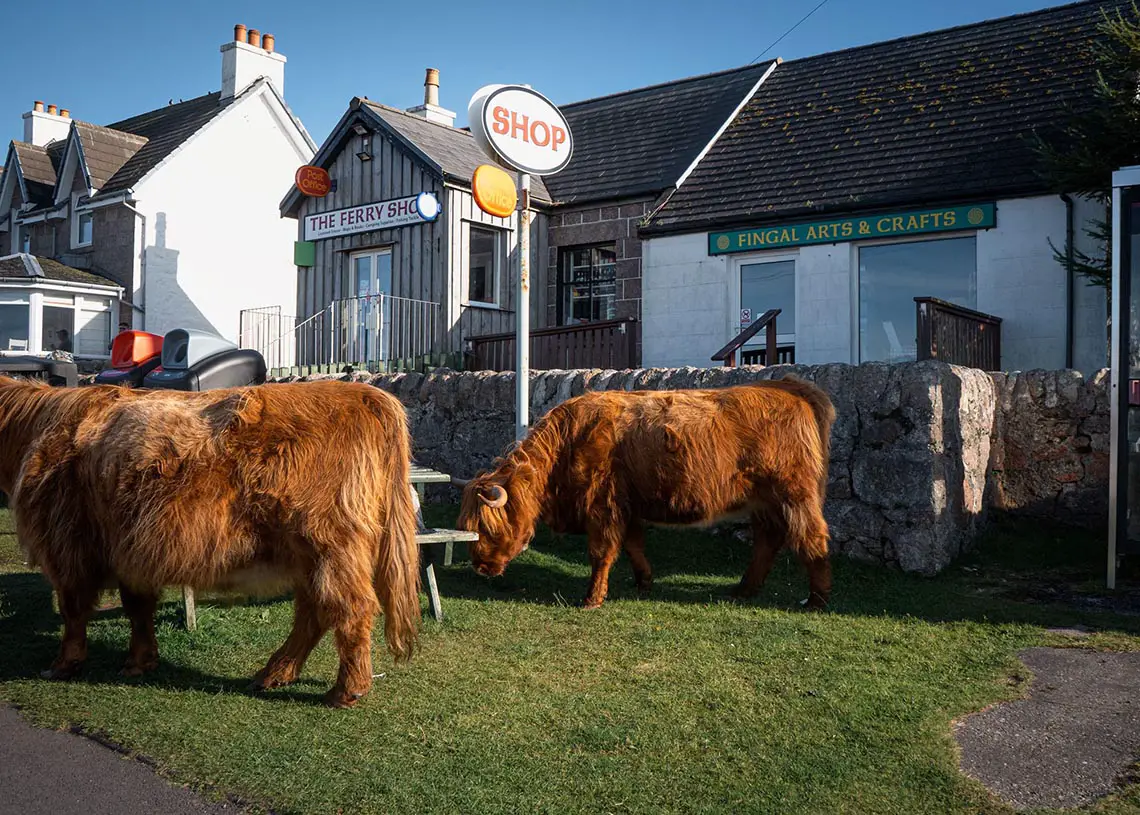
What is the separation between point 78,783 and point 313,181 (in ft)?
52.2

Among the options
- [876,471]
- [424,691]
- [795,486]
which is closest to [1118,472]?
[876,471]

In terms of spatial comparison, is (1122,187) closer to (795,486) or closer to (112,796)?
(795,486)

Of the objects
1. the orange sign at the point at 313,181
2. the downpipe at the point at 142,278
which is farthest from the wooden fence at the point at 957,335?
the downpipe at the point at 142,278

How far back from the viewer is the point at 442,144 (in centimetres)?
1800

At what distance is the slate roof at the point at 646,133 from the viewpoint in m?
16.6

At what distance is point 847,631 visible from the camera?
240 inches

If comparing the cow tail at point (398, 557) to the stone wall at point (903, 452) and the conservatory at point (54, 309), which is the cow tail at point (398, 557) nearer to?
the stone wall at point (903, 452)

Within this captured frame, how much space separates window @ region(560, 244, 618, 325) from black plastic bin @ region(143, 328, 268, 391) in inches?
293

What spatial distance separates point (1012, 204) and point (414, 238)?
A: 381 inches

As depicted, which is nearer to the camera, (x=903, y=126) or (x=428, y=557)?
(x=428, y=557)

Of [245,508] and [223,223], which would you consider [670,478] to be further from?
[223,223]

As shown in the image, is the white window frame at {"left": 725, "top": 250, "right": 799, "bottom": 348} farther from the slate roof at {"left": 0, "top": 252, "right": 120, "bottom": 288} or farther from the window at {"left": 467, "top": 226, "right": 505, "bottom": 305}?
the slate roof at {"left": 0, "top": 252, "right": 120, "bottom": 288}

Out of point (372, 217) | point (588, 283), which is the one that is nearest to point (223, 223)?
point (372, 217)

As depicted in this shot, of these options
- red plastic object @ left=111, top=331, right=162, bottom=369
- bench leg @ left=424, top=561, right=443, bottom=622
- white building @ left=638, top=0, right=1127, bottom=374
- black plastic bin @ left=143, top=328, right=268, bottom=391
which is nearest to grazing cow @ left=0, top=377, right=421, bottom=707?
bench leg @ left=424, top=561, right=443, bottom=622
